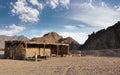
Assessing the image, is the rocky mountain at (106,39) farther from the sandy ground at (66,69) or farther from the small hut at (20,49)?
the sandy ground at (66,69)

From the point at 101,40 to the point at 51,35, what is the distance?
5793 cm

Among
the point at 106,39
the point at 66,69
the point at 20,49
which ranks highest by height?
the point at 106,39

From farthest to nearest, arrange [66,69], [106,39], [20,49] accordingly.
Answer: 1. [106,39]
2. [20,49]
3. [66,69]

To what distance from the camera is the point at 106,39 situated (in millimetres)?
86438

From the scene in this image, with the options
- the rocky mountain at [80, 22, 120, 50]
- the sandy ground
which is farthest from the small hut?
the rocky mountain at [80, 22, 120, 50]

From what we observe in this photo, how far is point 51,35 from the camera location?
464 feet

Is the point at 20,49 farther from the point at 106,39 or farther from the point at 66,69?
the point at 106,39

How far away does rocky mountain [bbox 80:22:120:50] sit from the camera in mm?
84188

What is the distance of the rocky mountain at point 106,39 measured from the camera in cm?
8419

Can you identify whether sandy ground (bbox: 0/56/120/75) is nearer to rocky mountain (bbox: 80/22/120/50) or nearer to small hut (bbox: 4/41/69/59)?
small hut (bbox: 4/41/69/59)

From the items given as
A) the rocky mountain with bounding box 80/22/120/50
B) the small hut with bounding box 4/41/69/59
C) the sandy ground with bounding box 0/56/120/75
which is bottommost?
the sandy ground with bounding box 0/56/120/75

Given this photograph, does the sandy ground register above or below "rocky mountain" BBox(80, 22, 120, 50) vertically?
below

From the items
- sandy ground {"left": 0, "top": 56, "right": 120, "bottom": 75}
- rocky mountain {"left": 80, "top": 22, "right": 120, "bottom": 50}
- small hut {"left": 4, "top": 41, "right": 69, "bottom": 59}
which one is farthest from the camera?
rocky mountain {"left": 80, "top": 22, "right": 120, "bottom": 50}

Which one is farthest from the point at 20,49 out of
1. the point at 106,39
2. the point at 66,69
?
→ the point at 106,39
